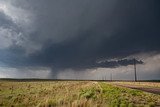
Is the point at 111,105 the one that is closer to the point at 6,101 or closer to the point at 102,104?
the point at 102,104

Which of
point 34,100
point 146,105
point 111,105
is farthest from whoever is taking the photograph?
point 34,100

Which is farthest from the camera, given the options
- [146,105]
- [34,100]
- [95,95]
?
[34,100]

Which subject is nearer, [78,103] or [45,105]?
[78,103]

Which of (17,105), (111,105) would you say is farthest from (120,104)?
(17,105)

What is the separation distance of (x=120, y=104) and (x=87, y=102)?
4.82m

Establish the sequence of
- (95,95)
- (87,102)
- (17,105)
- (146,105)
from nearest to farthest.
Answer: (146,105) → (87,102) → (95,95) → (17,105)

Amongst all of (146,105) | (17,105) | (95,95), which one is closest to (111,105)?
(146,105)

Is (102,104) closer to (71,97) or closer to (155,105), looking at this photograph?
(155,105)

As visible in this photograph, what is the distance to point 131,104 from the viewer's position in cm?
2322

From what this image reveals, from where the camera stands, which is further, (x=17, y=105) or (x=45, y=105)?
(x=17, y=105)

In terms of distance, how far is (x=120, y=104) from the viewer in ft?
78.2

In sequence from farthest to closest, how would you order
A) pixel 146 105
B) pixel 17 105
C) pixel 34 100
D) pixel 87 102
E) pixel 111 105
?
pixel 34 100 → pixel 17 105 → pixel 87 102 → pixel 111 105 → pixel 146 105

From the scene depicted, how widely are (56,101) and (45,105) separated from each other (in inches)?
62.4

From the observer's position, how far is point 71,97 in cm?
3209
